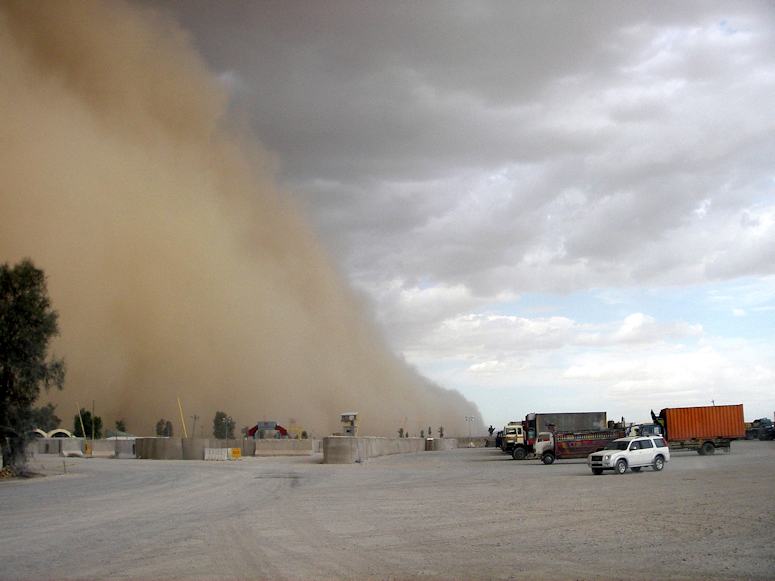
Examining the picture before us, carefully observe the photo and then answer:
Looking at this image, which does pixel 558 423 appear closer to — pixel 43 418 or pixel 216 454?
pixel 216 454

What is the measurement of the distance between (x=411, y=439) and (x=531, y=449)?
2035cm

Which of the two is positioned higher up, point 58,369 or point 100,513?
point 58,369

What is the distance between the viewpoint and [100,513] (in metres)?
17.9

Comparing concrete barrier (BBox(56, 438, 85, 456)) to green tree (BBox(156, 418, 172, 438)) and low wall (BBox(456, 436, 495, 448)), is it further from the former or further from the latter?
green tree (BBox(156, 418, 172, 438))

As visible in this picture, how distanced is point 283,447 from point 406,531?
47.2 metres

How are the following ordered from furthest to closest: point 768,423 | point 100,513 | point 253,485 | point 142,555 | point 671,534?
1. point 768,423
2. point 253,485
3. point 100,513
4. point 671,534
5. point 142,555

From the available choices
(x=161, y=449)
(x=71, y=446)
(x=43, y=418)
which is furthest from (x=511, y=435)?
(x=71, y=446)

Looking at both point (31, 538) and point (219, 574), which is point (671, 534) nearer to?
point (219, 574)

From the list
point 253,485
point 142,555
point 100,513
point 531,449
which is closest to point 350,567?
point 142,555

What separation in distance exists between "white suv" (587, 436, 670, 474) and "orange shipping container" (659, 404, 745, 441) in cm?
1460

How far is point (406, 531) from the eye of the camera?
13555 mm

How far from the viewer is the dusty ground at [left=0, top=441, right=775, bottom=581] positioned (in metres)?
10.0

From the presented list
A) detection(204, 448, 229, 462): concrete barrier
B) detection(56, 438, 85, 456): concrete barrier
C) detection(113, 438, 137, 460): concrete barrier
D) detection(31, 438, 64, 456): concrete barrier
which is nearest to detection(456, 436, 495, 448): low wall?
detection(204, 448, 229, 462): concrete barrier

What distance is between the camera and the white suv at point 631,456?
28094 mm
